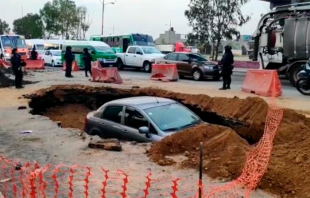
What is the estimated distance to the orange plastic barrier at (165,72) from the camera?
24.8 metres

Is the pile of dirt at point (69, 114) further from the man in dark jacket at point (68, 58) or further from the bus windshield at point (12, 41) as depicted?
the bus windshield at point (12, 41)

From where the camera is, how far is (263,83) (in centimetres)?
1781

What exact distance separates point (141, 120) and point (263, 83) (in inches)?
359

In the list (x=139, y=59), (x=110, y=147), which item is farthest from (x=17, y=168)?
(x=139, y=59)

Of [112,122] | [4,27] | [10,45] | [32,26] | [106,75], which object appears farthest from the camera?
[4,27]

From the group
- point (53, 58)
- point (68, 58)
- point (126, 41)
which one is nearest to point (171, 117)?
point (68, 58)

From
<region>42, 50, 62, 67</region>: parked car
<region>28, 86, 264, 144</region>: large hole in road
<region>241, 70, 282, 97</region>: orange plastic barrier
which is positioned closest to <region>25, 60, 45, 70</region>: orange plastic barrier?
<region>42, 50, 62, 67</region>: parked car

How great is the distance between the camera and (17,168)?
7.82 m

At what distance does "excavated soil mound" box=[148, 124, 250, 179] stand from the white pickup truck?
76.4 feet

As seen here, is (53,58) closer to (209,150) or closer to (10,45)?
(10,45)

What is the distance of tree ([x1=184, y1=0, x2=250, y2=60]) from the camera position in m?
40.4

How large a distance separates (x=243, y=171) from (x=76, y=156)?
339 cm

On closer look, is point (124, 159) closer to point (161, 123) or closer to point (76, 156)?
point (76, 156)

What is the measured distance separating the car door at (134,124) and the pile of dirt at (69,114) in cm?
709
